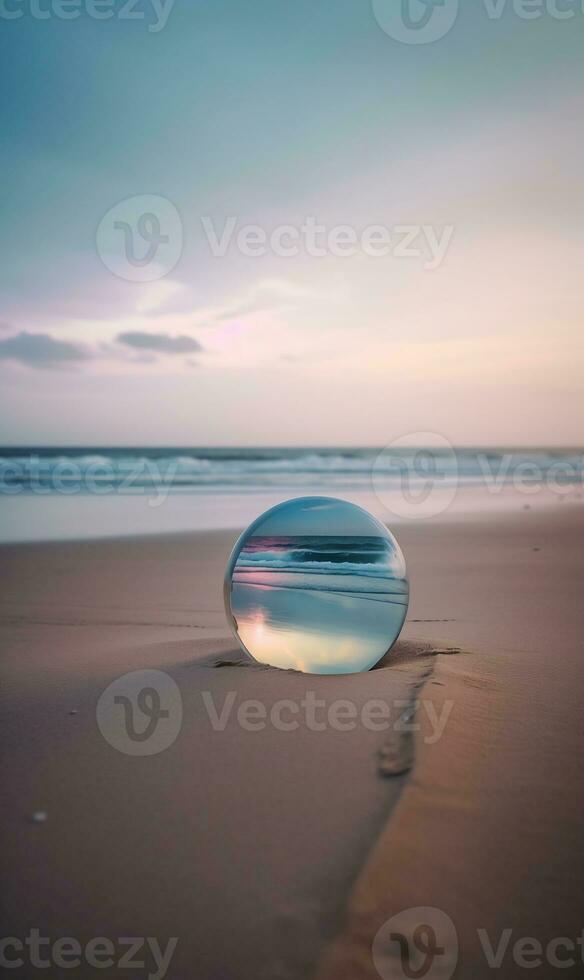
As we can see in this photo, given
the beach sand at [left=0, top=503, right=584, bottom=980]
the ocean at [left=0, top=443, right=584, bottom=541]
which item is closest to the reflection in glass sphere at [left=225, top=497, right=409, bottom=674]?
the beach sand at [left=0, top=503, right=584, bottom=980]

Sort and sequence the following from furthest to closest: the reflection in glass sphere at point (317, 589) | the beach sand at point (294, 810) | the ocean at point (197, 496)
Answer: the ocean at point (197, 496) < the reflection in glass sphere at point (317, 589) < the beach sand at point (294, 810)

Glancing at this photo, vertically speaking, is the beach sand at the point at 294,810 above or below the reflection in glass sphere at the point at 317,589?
below

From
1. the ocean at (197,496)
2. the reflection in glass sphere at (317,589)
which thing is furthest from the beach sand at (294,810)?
the ocean at (197,496)

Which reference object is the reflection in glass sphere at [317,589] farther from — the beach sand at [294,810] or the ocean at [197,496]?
the ocean at [197,496]

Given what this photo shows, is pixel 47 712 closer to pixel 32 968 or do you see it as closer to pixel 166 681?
pixel 166 681

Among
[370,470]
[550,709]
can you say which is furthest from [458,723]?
[370,470]

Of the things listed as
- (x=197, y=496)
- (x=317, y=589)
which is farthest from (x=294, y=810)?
(x=197, y=496)

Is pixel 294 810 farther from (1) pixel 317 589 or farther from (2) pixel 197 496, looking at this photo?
(2) pixel 197 496
